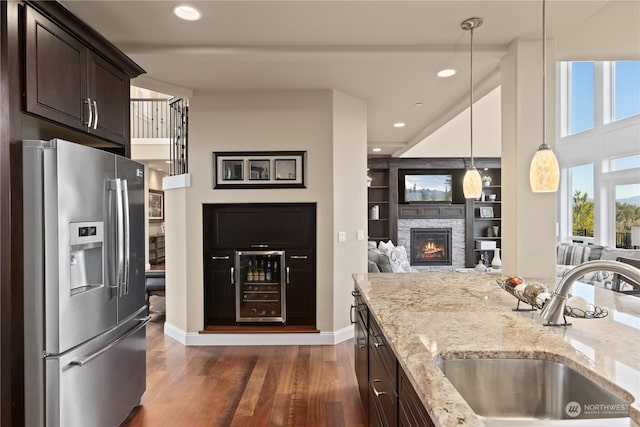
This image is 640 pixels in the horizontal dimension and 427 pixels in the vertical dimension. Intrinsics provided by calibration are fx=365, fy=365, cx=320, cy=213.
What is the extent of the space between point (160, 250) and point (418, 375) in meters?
10.5

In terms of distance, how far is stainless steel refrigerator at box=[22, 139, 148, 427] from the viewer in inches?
68.7

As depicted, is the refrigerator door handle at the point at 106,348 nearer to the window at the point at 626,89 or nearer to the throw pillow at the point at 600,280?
the throw pillow at the point at 600,280

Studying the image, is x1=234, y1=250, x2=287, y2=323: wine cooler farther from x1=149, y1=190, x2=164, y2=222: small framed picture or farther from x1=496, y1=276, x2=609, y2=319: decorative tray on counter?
x1=149, y1=190, x2=164, y2=222: small framed picture

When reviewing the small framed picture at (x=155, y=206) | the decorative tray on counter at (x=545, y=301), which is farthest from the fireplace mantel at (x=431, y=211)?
the decorative tray on counter at (x=545, y=301)

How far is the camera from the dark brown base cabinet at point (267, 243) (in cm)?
399

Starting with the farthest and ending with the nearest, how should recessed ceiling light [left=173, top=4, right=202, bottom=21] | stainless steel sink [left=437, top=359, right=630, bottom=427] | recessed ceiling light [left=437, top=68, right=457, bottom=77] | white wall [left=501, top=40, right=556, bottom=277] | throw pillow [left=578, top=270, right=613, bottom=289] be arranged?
throw pillow [left=578, top=270, right=613, bottom=289] → recessed ceiling light [left=437, top=68, right=457, bottom=77] → white wall [left=501, top=40, right=556, bottom=277] → recessed ceiling light [left=173, top=4, right=202, bottom=21] → stainless steel sink [left=437, top=359, right=630, bottom=427]

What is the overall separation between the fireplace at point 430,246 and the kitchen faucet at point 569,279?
713cm

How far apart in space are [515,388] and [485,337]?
18 cm

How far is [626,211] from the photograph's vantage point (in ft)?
20.7

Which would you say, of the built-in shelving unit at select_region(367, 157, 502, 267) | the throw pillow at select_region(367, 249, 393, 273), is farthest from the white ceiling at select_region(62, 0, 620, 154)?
the built-in shelving unit at select_region(367, 157, 502, 267)

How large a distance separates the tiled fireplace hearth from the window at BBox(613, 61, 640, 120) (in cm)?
353

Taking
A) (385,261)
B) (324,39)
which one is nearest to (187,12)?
(324,39)

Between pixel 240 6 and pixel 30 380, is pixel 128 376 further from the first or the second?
pixel 240 6

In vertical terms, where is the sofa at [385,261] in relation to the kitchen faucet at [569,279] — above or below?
below
